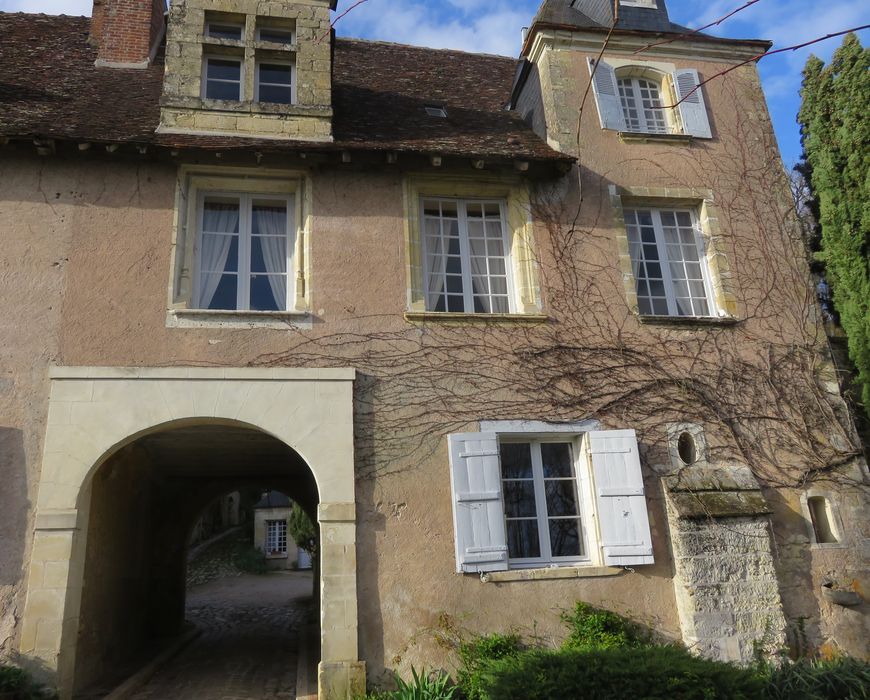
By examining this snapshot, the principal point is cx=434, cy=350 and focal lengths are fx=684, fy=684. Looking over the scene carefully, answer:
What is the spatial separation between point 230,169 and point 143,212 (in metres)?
1.01

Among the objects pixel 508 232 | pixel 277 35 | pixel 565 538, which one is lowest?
pixel 565 538

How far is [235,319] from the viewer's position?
680cm

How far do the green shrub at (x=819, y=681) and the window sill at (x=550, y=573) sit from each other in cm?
151

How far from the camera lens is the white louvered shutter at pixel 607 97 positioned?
8.35m

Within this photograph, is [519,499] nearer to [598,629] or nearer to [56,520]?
[598,629]

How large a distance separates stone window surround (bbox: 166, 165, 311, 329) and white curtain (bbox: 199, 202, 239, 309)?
5.1 inches

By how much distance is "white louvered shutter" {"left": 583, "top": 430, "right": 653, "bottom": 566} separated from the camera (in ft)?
21.5

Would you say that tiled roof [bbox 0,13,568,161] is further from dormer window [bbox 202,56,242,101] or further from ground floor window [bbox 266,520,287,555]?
ground floor window [bbox 266,520,287,555]

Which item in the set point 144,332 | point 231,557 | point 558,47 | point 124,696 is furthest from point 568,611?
point 231,557

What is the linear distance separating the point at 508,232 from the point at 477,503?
3145mm

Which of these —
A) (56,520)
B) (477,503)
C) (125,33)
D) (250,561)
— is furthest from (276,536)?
(477,503)

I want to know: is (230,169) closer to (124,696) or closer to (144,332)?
(144,332)

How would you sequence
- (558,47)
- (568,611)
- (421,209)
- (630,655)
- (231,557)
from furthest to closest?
(231,557) < (558,47) < (421,209) < (568,611) < (630,655)

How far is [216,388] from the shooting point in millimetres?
6492
